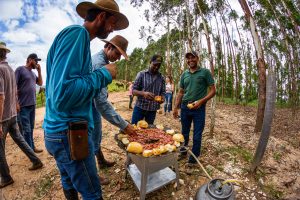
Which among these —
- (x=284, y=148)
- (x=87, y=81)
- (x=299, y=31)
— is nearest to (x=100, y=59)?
(x=87, y=81)

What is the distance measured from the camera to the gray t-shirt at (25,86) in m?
4.18

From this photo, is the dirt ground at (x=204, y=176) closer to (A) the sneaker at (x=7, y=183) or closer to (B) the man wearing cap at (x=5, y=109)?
(A) the sneaker at (x=7, y=183)

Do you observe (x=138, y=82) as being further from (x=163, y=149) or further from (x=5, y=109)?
(x=5, y=109)

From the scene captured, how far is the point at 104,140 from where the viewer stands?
17.9 feet

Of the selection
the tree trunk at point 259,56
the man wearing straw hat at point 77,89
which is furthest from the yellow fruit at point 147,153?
the tree trunk at point 259,56

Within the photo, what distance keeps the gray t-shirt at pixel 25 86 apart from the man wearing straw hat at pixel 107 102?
6.22 feet

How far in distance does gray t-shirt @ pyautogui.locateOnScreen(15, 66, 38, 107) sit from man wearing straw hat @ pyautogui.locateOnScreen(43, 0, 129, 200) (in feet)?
9.81

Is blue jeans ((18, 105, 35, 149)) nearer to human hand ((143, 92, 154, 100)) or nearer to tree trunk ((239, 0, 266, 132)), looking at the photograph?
human hand ((143, 92, 154, 100))

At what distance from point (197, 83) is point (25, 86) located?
3488 millimetres

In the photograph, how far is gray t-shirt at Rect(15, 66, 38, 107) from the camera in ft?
13.7

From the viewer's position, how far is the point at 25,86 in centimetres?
427

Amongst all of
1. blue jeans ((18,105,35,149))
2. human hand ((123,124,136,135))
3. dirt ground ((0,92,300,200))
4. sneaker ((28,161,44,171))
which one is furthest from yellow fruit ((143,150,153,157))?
blue jeans ((18,105,35,149))

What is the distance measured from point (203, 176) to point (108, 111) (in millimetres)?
2213

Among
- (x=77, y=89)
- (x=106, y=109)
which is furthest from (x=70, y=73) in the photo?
(x=106, y=109)
